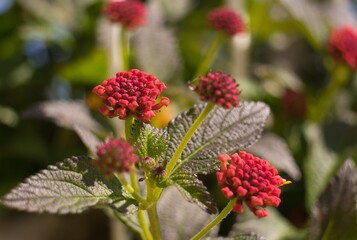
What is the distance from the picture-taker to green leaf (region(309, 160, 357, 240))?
0.70 m

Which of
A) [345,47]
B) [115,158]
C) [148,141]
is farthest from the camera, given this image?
[345,47]

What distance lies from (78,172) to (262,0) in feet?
3.73

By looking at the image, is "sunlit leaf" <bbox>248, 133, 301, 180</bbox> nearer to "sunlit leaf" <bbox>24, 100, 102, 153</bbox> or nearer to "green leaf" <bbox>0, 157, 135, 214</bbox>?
"sunlit leaf" <bbox>24, 100, 102, 153</bbox>

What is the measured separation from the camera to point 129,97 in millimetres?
544

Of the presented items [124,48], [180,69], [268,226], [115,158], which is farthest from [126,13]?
[115,158]

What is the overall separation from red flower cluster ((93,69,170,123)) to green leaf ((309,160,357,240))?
271mm

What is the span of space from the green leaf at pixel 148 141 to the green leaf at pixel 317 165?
43 centimetres

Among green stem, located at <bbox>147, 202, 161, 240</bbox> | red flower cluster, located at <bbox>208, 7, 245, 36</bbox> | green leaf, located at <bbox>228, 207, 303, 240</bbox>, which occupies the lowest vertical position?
green leaf, located at <bbox>228, 207, 303, 240</bbox>

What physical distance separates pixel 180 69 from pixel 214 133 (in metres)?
0.54

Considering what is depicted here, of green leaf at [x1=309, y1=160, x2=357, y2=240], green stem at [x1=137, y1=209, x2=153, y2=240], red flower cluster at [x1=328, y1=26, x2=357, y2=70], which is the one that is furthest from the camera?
red flower cluster at [x1=328, y1=26, x2=357, y2=70]

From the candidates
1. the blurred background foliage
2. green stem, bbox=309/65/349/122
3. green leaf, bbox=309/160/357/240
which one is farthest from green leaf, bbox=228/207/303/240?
green stem, bbox=309/65/349/122

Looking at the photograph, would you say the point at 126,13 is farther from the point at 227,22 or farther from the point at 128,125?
the point at 128,125

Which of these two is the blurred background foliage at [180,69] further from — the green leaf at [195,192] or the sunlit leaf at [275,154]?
the green leaf at [195,192]

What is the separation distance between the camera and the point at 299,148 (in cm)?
111
